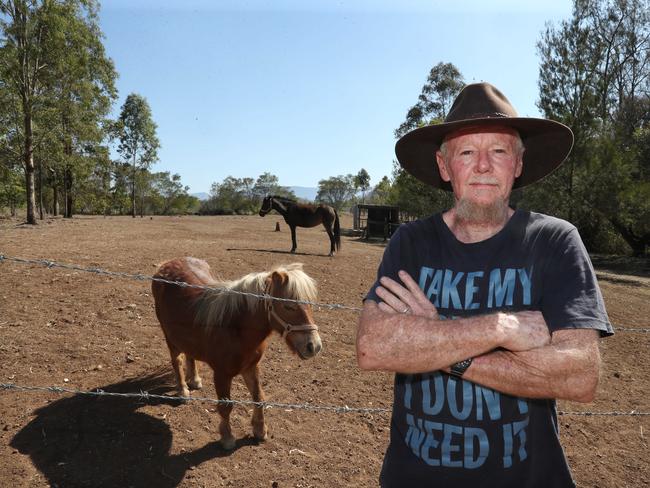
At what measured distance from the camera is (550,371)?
4.23ft

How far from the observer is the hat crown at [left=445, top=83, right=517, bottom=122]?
5.33ft

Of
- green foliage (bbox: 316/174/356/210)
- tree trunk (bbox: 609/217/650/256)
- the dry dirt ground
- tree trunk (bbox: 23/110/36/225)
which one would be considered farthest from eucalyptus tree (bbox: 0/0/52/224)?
green foliage (bbox: 316/174/356/210)

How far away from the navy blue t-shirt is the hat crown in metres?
0.40

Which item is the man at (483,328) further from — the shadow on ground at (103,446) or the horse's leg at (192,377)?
the horse's leg at (192,377)

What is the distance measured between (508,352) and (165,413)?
3.59 metres

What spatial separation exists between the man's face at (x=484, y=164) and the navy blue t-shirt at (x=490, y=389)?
13 centimetres

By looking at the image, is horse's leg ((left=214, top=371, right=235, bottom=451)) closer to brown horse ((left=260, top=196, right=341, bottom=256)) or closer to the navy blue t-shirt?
the navy blue t-shirt

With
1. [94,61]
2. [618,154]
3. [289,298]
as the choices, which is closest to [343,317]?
[289,298]

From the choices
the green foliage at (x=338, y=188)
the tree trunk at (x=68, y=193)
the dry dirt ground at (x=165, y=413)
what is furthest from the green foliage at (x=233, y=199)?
the dry dirt ground at (x=165, y=413)

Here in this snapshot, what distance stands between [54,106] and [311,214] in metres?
13.1

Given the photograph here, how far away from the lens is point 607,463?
3.79 meters

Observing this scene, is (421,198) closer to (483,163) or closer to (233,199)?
(483,163)

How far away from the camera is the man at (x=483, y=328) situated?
1.32 meters

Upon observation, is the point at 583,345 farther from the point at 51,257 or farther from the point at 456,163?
the point at 51,257
